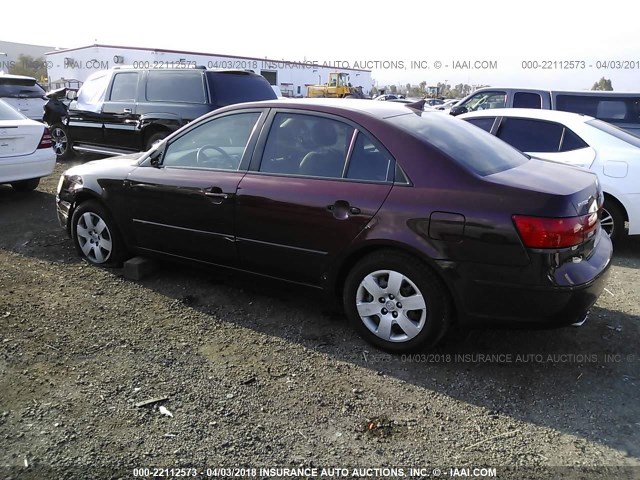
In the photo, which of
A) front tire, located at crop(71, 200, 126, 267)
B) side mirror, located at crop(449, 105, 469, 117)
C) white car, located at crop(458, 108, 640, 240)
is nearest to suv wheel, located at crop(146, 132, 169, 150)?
front tire, located at crop(71, 200, 126, 267)

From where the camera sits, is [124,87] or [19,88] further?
[19,88]

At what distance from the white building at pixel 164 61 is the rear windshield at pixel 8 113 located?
78.4 feet

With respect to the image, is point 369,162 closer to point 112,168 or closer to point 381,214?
point 381,214

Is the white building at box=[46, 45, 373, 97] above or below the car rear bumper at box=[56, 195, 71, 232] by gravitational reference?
above

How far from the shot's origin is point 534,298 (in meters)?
3.00

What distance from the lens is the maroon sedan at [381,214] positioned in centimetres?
302

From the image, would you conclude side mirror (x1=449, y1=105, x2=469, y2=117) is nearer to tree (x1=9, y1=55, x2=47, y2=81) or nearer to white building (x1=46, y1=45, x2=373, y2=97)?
white building (x1=46, y1=45, x2=373, y2=97)

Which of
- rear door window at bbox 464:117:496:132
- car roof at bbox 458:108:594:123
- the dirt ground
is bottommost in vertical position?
the dirt ground

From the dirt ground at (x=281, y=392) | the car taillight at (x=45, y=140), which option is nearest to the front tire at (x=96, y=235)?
the dirt ground at (x=281, y=392)

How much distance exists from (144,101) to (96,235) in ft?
16.0

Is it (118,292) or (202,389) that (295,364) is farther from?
(118,292)

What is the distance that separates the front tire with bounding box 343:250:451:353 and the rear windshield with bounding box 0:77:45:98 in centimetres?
1279

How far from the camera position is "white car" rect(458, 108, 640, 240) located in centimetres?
548

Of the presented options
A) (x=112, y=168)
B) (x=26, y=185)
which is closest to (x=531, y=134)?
(x=112, y=168)
